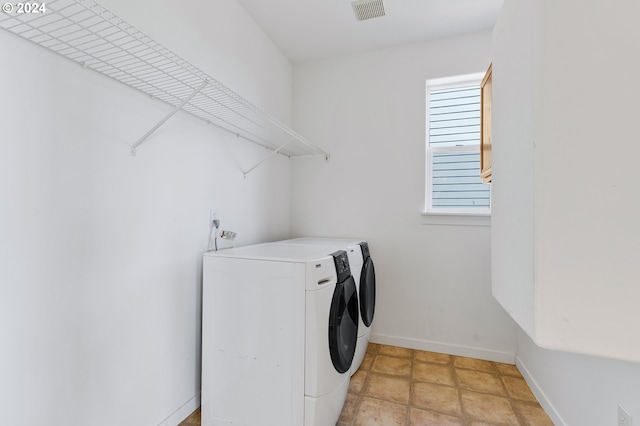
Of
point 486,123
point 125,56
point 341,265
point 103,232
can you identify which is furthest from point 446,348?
point 125,56

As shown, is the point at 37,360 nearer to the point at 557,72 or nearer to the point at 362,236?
the point at 557,72

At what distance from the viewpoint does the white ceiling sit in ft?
6.92

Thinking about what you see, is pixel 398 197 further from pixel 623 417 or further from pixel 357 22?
pixel 623 417

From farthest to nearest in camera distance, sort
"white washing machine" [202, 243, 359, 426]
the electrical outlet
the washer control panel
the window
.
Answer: the window, the washer control panel, "white washing machine" [202, 243, 359, 426], the electrical outlet

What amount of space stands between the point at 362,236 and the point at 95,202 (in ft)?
6.65

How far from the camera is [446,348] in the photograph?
8.11ft

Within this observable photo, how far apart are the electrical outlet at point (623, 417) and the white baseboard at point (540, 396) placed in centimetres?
50

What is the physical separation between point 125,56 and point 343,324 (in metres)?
1.67

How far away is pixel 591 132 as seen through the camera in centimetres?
59

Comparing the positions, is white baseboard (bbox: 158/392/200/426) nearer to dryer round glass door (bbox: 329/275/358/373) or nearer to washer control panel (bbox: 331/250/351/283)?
dryer round glass door (bbox: 329/275/358/373)

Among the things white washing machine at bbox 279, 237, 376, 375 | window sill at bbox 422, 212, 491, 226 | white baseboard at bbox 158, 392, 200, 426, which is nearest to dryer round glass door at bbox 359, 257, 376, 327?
white washing machine at bbox 279, 237, 376, 375

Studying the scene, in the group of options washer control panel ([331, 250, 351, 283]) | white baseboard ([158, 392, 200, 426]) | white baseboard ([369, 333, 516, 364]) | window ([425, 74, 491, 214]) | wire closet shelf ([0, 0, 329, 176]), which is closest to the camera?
wire closet shelf ([0, 0, 329, 176])

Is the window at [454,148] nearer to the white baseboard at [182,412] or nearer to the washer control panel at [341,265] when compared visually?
the washer control panel at [341,265]

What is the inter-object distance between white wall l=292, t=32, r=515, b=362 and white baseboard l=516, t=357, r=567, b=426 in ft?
0.59
